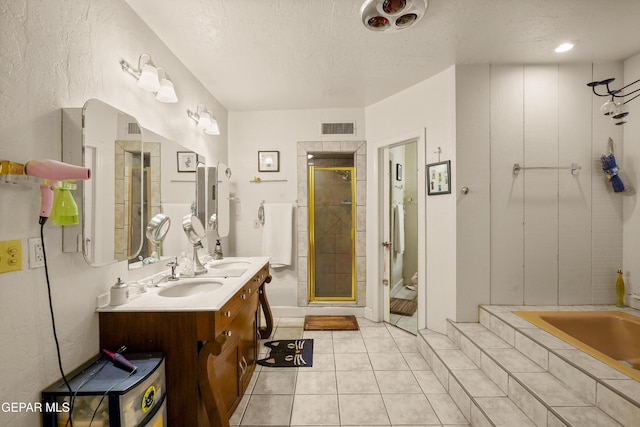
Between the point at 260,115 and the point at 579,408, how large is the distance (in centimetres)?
367

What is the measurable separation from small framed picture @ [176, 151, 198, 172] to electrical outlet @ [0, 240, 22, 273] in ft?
4.26

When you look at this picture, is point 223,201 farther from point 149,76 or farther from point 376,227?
point 376,227

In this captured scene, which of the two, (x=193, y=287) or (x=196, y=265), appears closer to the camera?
(x=193, y=287)

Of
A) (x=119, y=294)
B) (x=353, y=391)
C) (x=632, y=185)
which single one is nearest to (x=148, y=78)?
(x=119, y=294)

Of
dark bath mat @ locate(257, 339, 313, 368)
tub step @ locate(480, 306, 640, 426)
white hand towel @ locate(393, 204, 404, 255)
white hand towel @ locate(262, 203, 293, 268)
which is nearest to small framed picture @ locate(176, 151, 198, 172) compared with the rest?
white hand towel @ locate(262, 203, 293, 268)

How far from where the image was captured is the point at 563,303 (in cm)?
246

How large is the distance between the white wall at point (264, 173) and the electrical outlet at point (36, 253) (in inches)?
93.4

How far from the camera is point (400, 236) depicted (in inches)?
153

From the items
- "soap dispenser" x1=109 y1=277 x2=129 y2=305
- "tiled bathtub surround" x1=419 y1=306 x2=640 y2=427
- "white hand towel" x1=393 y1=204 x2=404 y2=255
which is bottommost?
"tiled bathtub surround" x1=419 y1=306 x2=640 y2=427

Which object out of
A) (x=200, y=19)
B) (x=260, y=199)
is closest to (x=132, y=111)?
(x=200, y=19)

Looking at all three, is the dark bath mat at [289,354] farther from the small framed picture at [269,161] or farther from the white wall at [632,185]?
the white wall at [632,185]

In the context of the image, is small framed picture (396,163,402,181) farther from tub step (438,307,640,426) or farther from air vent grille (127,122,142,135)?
air vent grille (127,122,142,135)

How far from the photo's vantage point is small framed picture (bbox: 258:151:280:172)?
3.43 metres

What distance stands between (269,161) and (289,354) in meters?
2.16
